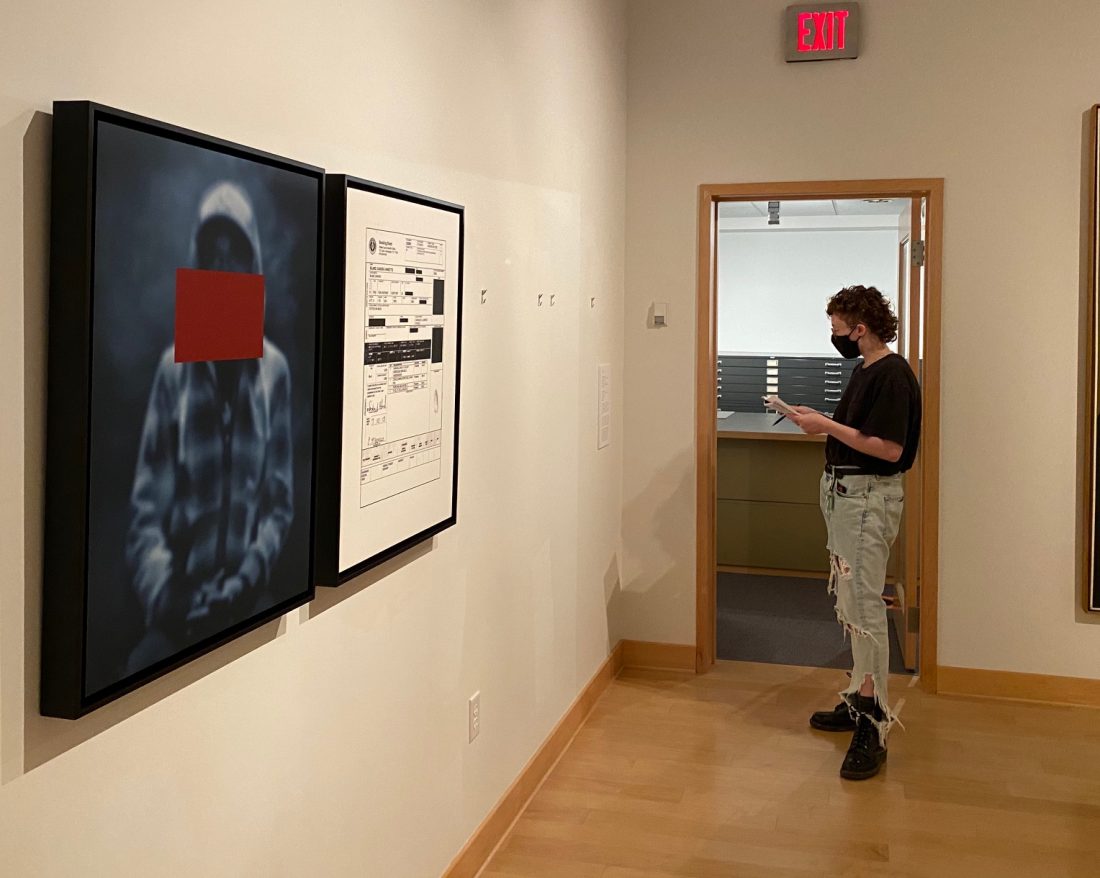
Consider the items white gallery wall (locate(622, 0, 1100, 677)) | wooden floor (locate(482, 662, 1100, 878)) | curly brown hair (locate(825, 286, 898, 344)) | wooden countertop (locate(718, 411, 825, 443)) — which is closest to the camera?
wooden floor (locate(482, 662, 1100, 878))

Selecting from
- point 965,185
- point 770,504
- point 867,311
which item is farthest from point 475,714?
point 770,504

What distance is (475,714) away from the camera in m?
2.84

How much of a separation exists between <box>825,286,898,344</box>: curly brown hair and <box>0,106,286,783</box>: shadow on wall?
284 cm

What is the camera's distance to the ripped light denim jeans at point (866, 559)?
3.66m

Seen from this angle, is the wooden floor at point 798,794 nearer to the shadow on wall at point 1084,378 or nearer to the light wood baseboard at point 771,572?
the shadow on wall at point 1084,378

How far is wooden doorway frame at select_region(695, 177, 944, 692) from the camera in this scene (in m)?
4.20

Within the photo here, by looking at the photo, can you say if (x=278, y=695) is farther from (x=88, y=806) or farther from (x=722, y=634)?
(x=722, y=634)

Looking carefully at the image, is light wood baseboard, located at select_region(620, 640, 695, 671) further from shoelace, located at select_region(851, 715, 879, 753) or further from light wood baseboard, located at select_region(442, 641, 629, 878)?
shoelace, located at select_region(851, 715, 879, 753)

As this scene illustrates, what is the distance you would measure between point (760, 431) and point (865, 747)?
3.00 meters

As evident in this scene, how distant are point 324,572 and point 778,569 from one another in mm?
4742

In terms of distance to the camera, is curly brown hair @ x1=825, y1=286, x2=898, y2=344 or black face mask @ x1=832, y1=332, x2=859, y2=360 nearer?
curly brown hair @ x1=825, y1=286, x2=898, y2=344

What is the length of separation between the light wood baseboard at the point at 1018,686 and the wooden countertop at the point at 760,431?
81.4 inches

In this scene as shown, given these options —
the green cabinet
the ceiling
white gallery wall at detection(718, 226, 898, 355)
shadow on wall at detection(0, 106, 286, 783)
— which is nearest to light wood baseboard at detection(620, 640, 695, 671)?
the green cabinet

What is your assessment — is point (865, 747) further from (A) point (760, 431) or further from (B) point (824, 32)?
(A) point (760, 431)
